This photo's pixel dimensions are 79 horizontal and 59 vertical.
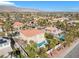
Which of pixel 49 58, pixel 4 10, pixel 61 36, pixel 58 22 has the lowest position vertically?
pixel 49 58

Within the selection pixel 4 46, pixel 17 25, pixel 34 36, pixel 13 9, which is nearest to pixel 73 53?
pixel 34 36

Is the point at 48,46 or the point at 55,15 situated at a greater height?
the point at 55,15

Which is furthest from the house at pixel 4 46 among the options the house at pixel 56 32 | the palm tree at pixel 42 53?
the house at pixel 56 32

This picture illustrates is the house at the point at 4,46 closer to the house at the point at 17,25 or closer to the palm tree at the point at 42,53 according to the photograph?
the house at the point at 17,25

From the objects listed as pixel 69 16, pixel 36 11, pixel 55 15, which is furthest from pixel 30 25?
pixel 69 16

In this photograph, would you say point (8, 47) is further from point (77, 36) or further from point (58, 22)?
point (77, 36)

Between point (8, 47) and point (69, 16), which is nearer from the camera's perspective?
point (8, 47)

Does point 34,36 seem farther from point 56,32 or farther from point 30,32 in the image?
point 56,32
